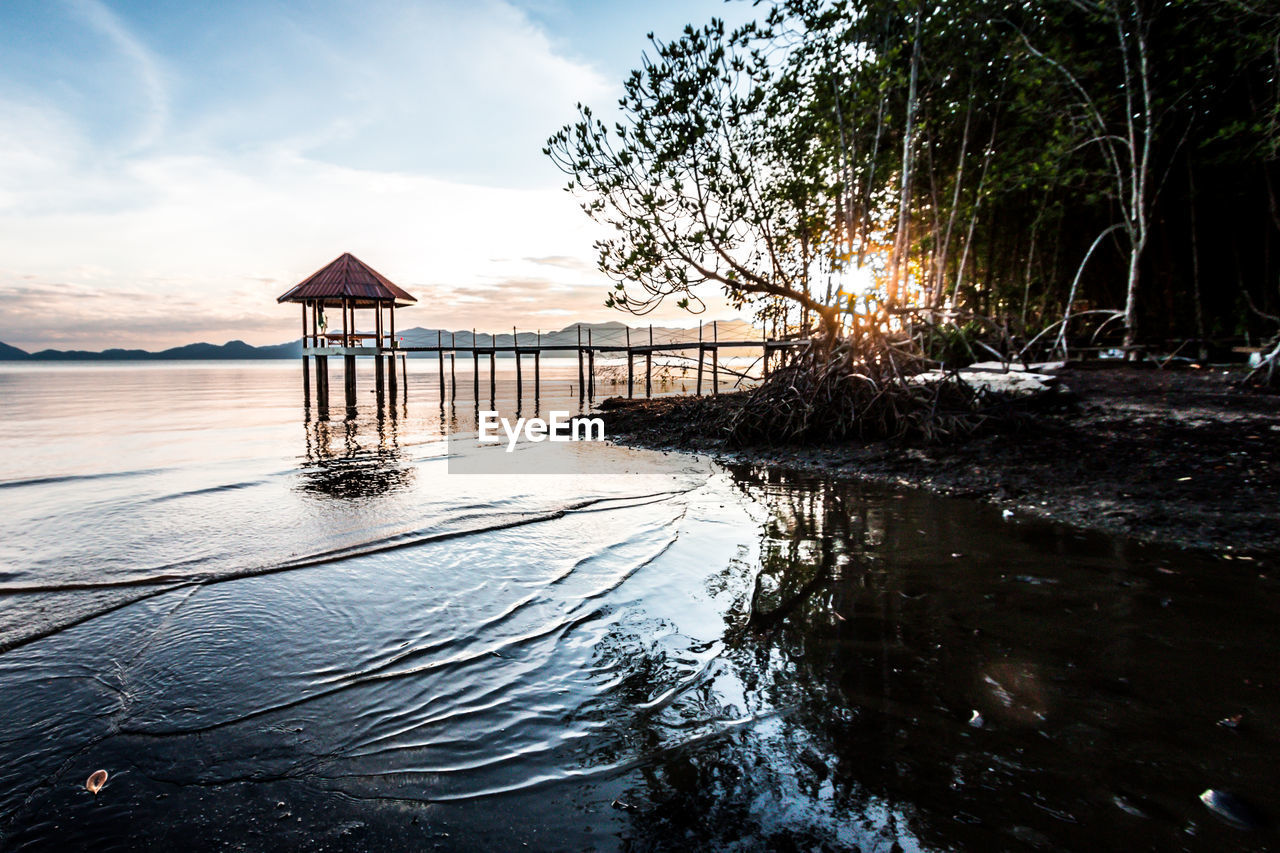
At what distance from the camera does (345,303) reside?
25609 millimetres

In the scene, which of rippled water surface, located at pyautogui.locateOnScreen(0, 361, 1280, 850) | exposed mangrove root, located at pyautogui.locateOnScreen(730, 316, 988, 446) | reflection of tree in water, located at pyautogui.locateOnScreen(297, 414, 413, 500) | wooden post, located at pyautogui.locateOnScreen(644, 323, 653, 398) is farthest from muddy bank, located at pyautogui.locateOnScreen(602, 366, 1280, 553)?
wooden post, located at pyautogui.locateOnScreen(644, 323, 653, 398)

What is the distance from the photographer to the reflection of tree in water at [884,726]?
6.40ft

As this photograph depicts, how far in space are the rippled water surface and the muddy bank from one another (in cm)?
62

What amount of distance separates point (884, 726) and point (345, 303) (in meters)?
27.5

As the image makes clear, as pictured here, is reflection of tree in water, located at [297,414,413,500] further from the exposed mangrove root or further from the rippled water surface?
the exposed mangrove root

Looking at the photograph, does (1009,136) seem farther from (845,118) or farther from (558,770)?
(558,770)

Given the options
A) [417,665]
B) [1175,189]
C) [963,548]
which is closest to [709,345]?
[1175,189]

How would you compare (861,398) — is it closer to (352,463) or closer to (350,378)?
(352,463)

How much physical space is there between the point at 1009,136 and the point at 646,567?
16.2 meters

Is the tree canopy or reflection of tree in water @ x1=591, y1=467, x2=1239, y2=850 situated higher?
the tree canopy

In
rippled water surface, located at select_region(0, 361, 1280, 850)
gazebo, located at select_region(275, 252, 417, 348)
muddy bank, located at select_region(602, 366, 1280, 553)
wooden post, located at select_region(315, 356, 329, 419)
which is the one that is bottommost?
rippled water surface, located at select_region(0, 361, 1280, 850)

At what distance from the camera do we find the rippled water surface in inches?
79.8

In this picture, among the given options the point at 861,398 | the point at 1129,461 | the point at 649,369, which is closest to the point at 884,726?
the point at 1129,461

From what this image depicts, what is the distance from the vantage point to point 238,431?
17.2 metres
